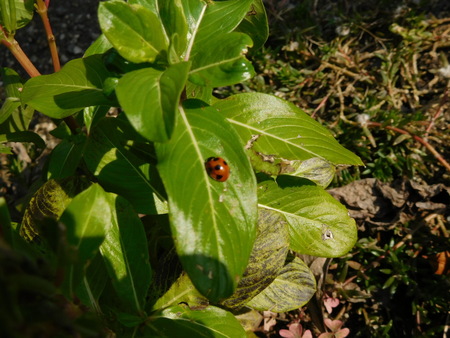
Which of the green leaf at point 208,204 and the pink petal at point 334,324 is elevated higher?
the green leaf at point 208,204

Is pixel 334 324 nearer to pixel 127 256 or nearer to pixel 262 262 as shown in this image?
pixel 262 262

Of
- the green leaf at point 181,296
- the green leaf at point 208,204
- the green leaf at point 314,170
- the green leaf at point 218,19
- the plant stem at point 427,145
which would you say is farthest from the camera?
the plant stem at point 427,145

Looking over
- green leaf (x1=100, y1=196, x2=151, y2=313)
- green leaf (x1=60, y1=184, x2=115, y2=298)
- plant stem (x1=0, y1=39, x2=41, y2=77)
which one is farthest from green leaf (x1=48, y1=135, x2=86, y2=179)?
green leaf (x1=60, y1=184, x2=115, y2=298)

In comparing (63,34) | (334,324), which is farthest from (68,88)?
(63,34)

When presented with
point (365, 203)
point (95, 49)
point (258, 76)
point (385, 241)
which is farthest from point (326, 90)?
point (95, 49)

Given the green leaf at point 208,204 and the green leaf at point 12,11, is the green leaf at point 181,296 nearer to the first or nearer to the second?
the green leaf at point 208,204

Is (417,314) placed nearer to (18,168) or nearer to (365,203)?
(365,203)

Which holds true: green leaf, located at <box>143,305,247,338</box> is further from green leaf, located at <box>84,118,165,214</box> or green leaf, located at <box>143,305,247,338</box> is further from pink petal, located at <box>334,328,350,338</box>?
pink petal, located at <box>334,328,350,338</box>

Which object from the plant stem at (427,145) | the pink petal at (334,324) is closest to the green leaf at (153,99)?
the pink petal at (334,324)
